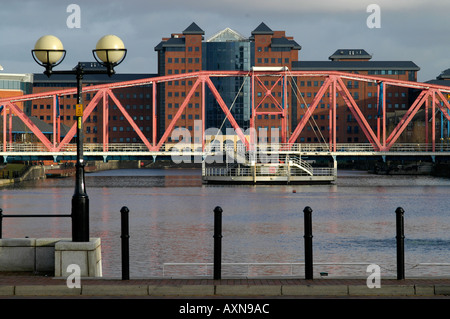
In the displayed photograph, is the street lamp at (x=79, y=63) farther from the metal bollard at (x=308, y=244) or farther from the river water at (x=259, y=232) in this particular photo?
the metal bollard at (x=308, y=244)

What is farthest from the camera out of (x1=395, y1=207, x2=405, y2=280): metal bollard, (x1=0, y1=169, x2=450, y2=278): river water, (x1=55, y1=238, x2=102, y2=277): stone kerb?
(x1=0, y1=169, x2=450, y2=278): river water

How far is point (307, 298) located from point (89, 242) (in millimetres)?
4685

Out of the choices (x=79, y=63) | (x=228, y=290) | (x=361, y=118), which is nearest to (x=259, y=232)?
(x=79, y=63)

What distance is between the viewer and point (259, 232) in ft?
115

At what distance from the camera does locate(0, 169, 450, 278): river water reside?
71.2 feet

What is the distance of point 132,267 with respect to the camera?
22078 mm

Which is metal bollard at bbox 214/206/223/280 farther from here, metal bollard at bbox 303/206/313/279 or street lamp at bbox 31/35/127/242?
street lamp at bbox 31/35/127/242

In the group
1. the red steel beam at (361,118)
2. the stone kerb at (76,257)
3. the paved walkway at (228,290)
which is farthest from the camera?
the red steel beam at (361,118)

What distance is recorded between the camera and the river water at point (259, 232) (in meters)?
21.7

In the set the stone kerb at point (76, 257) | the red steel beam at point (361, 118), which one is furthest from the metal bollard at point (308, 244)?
the red steel beam at point (361, 118)

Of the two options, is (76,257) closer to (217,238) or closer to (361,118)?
(217,238)

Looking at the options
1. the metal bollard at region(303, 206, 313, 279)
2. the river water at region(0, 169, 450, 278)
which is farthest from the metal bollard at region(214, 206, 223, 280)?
the river water at region(0, 169, 450, 278)

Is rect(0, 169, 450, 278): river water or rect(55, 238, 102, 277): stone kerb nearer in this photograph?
rect(55, 238, 102, 277): stone kerb
